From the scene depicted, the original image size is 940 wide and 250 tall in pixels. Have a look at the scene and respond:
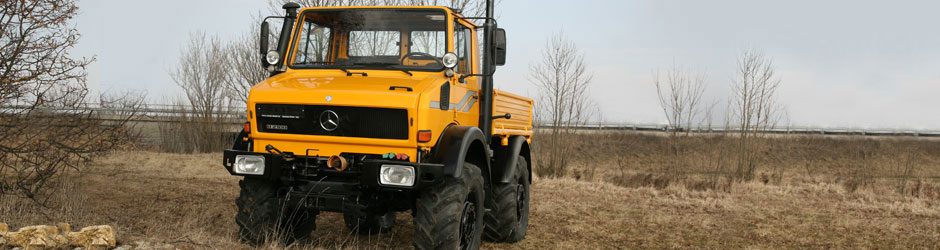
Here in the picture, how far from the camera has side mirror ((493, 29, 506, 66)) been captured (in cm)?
669

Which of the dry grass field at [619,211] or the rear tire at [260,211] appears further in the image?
the dry grass field at [619,211]

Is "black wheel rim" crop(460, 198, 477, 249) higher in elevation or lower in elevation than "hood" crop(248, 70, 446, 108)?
lower

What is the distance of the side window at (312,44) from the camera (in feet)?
22.0

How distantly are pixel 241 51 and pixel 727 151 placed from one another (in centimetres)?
1500

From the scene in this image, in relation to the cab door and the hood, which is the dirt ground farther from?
the cab door

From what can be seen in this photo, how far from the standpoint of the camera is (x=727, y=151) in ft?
57.2

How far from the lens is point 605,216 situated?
1069 cm

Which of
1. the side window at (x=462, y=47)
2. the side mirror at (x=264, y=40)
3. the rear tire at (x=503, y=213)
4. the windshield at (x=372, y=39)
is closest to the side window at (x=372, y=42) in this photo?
the windshield at (x=372, y=39)

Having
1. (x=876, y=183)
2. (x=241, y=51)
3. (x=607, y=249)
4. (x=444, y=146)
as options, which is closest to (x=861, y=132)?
(x=876, y=183)

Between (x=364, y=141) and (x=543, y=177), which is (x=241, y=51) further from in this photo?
(x=364, y=141)

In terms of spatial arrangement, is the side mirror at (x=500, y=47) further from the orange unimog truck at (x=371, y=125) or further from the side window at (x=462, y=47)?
the side window at (x=462, y=47)

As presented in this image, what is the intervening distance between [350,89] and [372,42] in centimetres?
115

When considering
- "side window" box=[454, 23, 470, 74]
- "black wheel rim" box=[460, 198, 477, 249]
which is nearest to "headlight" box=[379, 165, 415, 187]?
"black wheel rim" box=[460, 198, 477, 249]

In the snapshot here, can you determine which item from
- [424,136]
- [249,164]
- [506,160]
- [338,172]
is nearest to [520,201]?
[506,160]
